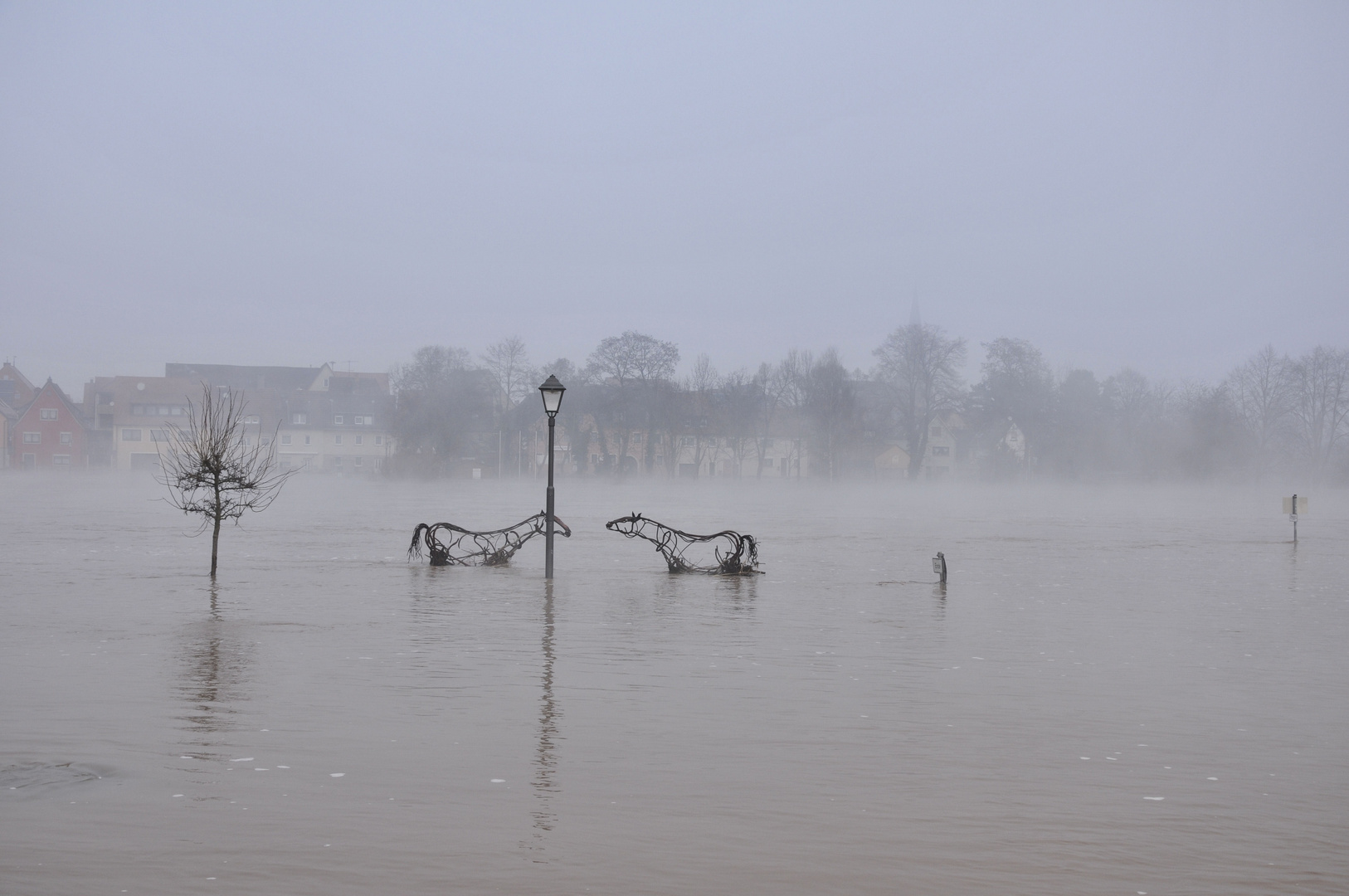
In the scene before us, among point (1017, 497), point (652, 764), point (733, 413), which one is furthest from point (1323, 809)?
point (733, 413)

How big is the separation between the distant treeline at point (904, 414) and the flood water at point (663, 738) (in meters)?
78.4

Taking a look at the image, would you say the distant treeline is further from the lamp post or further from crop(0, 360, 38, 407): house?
the lamp post

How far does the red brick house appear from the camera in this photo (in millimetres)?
123688

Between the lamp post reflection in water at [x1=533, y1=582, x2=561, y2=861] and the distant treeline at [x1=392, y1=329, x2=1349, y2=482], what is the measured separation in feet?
288

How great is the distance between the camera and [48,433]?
12400cm

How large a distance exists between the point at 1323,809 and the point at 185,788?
6.71 metres

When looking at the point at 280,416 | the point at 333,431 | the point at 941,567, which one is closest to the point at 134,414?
the point at 280,416

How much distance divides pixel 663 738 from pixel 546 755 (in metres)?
1.00

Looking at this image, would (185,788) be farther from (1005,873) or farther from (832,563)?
(832,563)

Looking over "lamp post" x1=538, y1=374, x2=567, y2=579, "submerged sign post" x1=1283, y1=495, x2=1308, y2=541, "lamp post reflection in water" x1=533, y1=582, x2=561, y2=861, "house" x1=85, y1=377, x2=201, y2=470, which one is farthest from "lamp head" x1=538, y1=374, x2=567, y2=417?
"house" x1=85, y1=377, x2=201, y2=470

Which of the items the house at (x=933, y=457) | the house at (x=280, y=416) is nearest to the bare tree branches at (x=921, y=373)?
the house at (x=933, y=457)

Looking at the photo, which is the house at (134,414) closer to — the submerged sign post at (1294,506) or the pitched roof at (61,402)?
the pitched roof at (61,402)

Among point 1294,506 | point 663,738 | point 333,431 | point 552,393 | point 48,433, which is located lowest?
point 663,738

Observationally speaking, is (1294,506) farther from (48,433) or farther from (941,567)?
(48,433)
